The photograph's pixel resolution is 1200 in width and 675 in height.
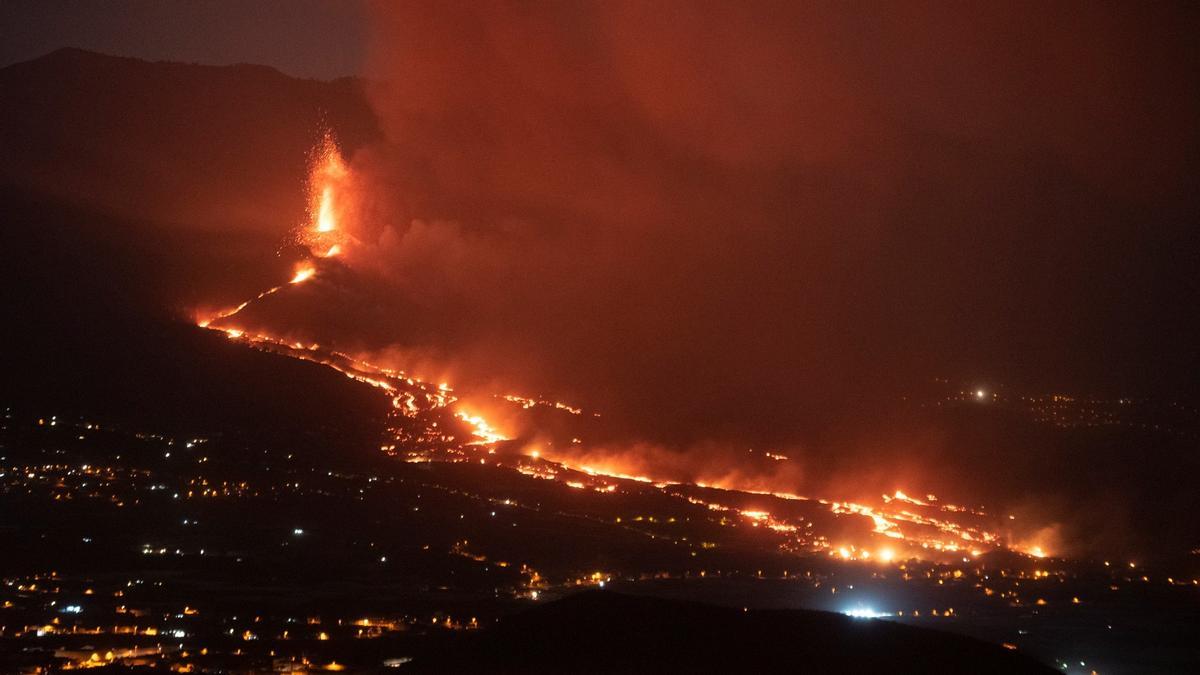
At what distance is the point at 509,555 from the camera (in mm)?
44375

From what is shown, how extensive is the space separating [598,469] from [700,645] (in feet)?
147

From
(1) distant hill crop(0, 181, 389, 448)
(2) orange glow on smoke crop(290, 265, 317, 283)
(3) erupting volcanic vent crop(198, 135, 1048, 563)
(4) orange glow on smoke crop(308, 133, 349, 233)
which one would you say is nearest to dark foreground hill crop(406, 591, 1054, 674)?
(3) erupting volcanic vent crop(198, 135, 1048, 563)

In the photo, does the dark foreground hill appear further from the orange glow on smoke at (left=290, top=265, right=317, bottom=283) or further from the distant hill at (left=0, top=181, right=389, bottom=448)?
the orange glow on smoke at (left=290, top=265, right=317, bottom=283)

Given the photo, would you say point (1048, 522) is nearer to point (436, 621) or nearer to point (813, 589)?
point (813, 589)

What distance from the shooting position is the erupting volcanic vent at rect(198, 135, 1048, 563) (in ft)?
171

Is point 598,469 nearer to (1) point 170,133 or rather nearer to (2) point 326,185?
(2) point 326,185

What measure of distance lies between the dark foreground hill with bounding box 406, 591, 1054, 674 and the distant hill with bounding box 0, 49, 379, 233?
88172mm

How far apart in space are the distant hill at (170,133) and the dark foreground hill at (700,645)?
88172mm

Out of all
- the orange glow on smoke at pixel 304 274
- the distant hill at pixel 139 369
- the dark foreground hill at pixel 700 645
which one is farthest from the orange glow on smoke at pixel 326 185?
the dark foreground hill at pixel 700 645

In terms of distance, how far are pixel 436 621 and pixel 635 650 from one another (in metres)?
16.0

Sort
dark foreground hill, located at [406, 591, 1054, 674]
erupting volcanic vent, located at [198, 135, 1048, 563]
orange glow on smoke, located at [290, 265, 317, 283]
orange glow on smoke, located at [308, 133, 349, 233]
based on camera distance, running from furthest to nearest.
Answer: orange glow on smoke, located at [308, 133, 349, 233]
orange glow on smoke, located at [290, 265, 317, 283]
erupting volcanic vent, located at [198, 135, 1048, 563]
dark foreground hill, located at [406, 591, 1054, 674]

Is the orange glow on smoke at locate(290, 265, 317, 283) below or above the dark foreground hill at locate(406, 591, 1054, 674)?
above

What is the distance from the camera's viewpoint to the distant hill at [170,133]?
107312 millimetres

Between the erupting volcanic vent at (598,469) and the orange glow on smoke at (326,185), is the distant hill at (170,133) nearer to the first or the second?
the orange glow on smoke at (326,185)
